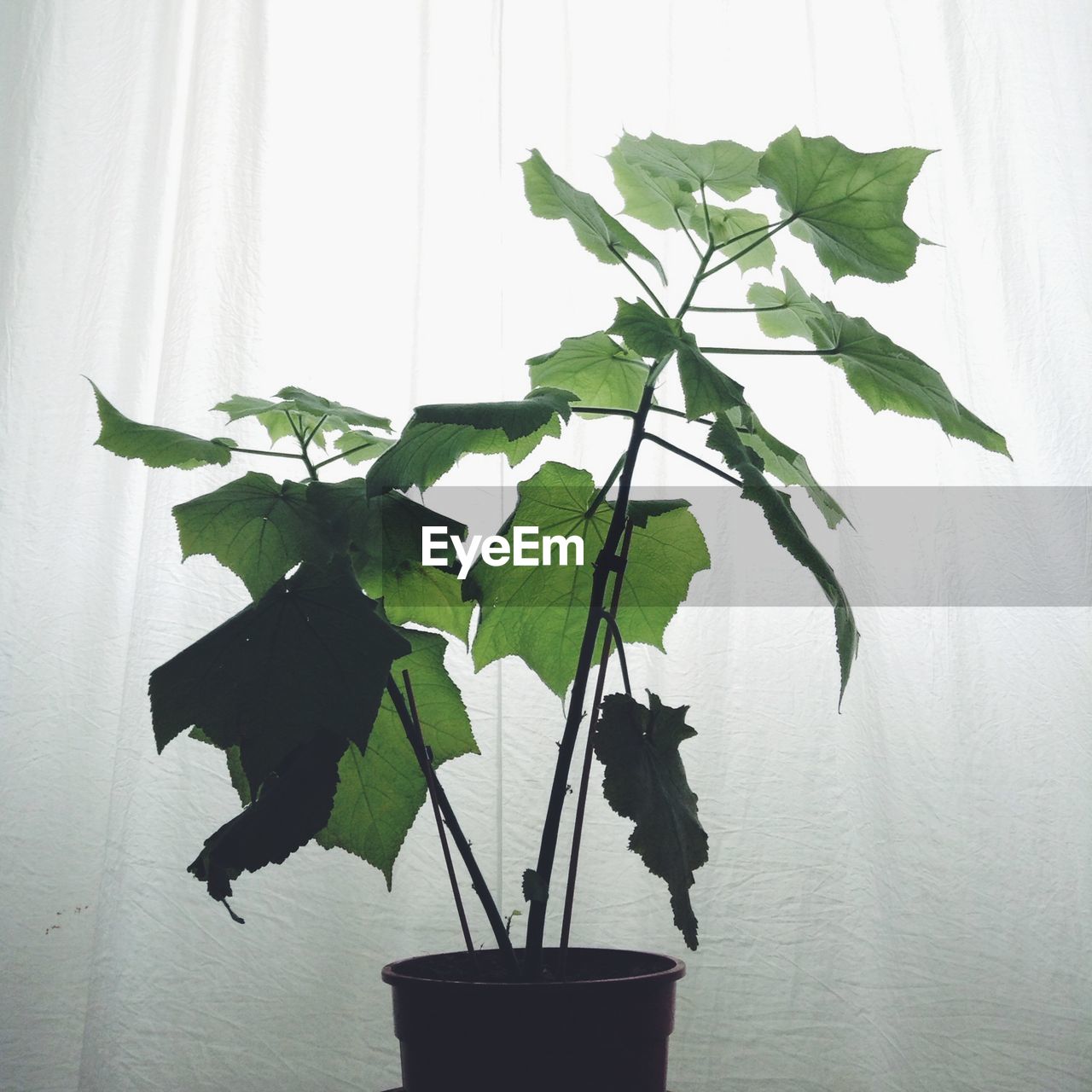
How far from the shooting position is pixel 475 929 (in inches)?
47.7

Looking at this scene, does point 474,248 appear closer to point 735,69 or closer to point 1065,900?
point 735,69

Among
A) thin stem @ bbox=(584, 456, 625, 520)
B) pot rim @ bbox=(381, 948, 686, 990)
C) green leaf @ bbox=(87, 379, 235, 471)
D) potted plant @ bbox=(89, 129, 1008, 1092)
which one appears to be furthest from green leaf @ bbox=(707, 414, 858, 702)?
green leaf @ bbox=(87, 379, 235, 471)

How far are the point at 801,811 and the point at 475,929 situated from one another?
0.41 meters

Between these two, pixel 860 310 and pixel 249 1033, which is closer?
pixel 249 1033

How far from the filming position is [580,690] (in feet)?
2.22

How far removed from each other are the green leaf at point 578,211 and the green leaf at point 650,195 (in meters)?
0.07

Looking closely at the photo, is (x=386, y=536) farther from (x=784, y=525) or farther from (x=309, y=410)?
(x=784, y=525)

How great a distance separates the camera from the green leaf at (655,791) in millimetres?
614

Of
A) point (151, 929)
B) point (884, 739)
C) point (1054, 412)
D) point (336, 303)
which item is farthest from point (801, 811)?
point (336, 303)

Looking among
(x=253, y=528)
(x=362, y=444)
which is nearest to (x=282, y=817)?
(x=253, y=528)

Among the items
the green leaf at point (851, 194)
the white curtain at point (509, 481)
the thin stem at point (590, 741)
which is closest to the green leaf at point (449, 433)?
the thin stem at point (590, 741)

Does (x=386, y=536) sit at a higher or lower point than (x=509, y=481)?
lower

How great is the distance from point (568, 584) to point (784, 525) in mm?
209

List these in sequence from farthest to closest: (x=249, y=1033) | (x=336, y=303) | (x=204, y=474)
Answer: (x=336, y=303), (x=204, y=474), (x=249, y=1033)
